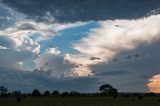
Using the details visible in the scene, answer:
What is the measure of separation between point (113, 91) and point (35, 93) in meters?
41.4

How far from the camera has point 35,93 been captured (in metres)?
192

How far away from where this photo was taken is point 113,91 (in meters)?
196
